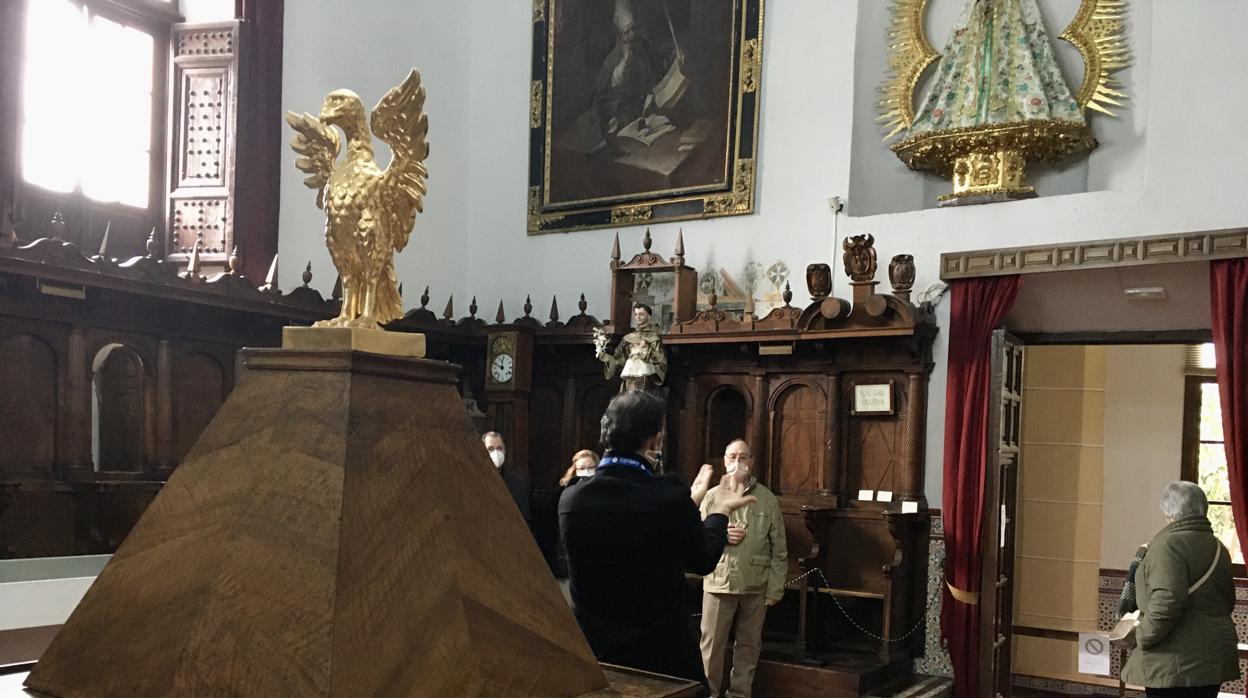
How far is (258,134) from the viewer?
8234 mm

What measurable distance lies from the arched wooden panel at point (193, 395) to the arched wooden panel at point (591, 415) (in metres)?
2.97

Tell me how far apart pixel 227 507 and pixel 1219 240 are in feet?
18.8

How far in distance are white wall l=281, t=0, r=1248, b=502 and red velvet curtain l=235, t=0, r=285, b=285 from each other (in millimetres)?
195

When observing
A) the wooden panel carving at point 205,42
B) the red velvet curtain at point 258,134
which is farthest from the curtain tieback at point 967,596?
the wooden panel carving at point 205,42

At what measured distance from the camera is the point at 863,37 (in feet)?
27.1

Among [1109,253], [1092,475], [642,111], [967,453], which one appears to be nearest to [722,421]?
[967,453]

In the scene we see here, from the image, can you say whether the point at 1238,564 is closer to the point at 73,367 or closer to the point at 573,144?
the point at 573,144

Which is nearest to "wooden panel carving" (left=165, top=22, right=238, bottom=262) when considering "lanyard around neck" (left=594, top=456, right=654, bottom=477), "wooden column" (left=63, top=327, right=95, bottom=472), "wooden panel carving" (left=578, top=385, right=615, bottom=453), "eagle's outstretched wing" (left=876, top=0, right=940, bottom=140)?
"wooden column" (left=63, top=327, right=95, bottom=472)

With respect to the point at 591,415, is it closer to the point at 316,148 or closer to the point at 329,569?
the point at 316,148

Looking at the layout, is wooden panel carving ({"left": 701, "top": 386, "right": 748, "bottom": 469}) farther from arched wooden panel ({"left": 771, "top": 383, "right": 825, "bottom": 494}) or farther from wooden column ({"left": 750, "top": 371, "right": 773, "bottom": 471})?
arched wooden panel ({"left": 771, "top": 383, "right": 825, "bottom": 494})

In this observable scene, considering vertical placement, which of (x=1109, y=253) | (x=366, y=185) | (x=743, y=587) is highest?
(x=1109, y=253)

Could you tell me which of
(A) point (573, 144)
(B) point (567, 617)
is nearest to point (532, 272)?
(A) point (573, 144)

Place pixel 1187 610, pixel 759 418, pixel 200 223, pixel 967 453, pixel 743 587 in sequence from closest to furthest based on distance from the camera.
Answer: pixel 1187 610 → pixel 743 587 → pixel 967 453 → pixel 759 418 → pixel 200 223

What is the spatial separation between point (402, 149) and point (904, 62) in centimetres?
675
